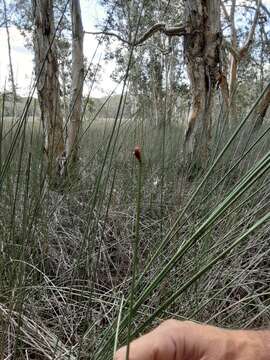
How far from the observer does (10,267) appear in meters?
1.01

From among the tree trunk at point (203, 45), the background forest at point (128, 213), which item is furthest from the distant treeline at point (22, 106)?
the tree trunk at point (203, 45)

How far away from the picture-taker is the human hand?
1.40 ft

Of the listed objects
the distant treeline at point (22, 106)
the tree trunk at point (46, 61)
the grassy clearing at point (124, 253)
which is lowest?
the grassy clearing at point (124, 253)

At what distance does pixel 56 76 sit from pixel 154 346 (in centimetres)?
271

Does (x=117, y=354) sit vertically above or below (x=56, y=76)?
below

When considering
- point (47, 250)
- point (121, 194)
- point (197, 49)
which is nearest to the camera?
point (47, 250)

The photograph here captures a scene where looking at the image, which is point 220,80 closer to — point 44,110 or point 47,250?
point 44,110

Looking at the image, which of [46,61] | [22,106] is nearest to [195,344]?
[22,106]

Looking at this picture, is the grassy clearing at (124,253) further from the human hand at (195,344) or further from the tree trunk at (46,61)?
the tree trunk at (46,61)

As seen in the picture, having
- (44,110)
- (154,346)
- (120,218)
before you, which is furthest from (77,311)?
(44,110)

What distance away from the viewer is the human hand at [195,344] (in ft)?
1.40

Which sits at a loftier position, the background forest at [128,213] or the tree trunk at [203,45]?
the tree trunk at [203,45]

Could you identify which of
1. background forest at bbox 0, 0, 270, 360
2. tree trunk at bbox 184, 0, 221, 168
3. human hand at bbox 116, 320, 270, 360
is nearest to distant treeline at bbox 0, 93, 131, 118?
background forest at bbox 0, 0, 270, 360

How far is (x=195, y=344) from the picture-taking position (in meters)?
0.48
